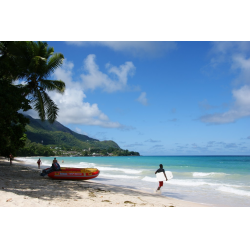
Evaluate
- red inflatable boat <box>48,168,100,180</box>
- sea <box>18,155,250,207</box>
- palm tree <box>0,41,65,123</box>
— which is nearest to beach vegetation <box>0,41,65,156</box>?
palm tree <box>0,41,65,123</box>

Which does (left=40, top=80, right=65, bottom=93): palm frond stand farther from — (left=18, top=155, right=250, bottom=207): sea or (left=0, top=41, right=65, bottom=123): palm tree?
(left=18, top=155, right=250, bottom=207): sea

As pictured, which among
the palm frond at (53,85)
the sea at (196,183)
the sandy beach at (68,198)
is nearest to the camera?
the sandy beach at (68,198)

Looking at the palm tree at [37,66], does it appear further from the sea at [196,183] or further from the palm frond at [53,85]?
the sea at [196,183]

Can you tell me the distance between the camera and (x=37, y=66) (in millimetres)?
12211

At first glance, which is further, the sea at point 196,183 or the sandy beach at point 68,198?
the sea at point 196,183

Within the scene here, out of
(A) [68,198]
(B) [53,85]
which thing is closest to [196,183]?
(A) [68,198]

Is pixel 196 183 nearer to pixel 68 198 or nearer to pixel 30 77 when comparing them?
pixel 68 198

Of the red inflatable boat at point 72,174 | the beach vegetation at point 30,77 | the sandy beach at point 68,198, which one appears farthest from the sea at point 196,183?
the beach vegetation at point 30,77

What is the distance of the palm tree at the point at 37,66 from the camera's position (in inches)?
469

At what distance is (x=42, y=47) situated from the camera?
1294 cm

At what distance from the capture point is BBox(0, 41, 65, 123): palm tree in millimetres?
11906
